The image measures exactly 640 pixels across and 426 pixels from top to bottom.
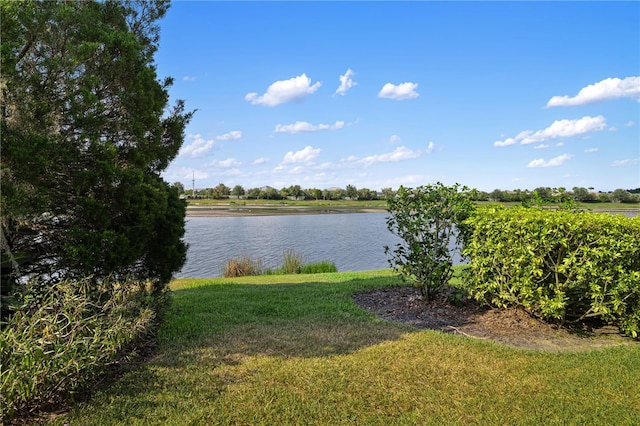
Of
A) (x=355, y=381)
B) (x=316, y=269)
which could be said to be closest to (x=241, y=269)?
(x=316, y=269)

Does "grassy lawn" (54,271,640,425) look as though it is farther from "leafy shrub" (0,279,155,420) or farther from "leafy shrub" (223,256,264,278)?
"leafy shrub" (223,256,264,278)

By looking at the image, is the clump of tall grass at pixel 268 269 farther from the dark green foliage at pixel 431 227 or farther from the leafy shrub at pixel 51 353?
the leafy shrub at pixel 51 353

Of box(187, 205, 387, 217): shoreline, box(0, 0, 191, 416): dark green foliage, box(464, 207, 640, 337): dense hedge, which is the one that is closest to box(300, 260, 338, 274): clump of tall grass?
box(464, 207, 640, 337): dense hedge

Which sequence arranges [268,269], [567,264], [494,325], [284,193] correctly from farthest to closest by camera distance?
[284,193] < [268,269] < [494,325] < [567,264]

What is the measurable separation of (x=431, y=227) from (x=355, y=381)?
11.4 ft

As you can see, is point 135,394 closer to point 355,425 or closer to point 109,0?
point 355,425

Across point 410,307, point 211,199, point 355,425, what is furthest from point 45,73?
point 211,199

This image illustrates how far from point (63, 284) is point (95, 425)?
1628 mm

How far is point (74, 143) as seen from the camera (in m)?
4.36

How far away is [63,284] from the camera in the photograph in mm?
3992

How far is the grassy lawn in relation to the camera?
3139 mm

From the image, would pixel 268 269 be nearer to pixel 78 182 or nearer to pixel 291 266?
pixel 291 266

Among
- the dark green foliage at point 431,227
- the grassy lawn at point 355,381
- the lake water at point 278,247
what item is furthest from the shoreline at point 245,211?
the grassy lawn at point 355,381

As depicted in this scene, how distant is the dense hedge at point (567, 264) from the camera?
5000 mm
